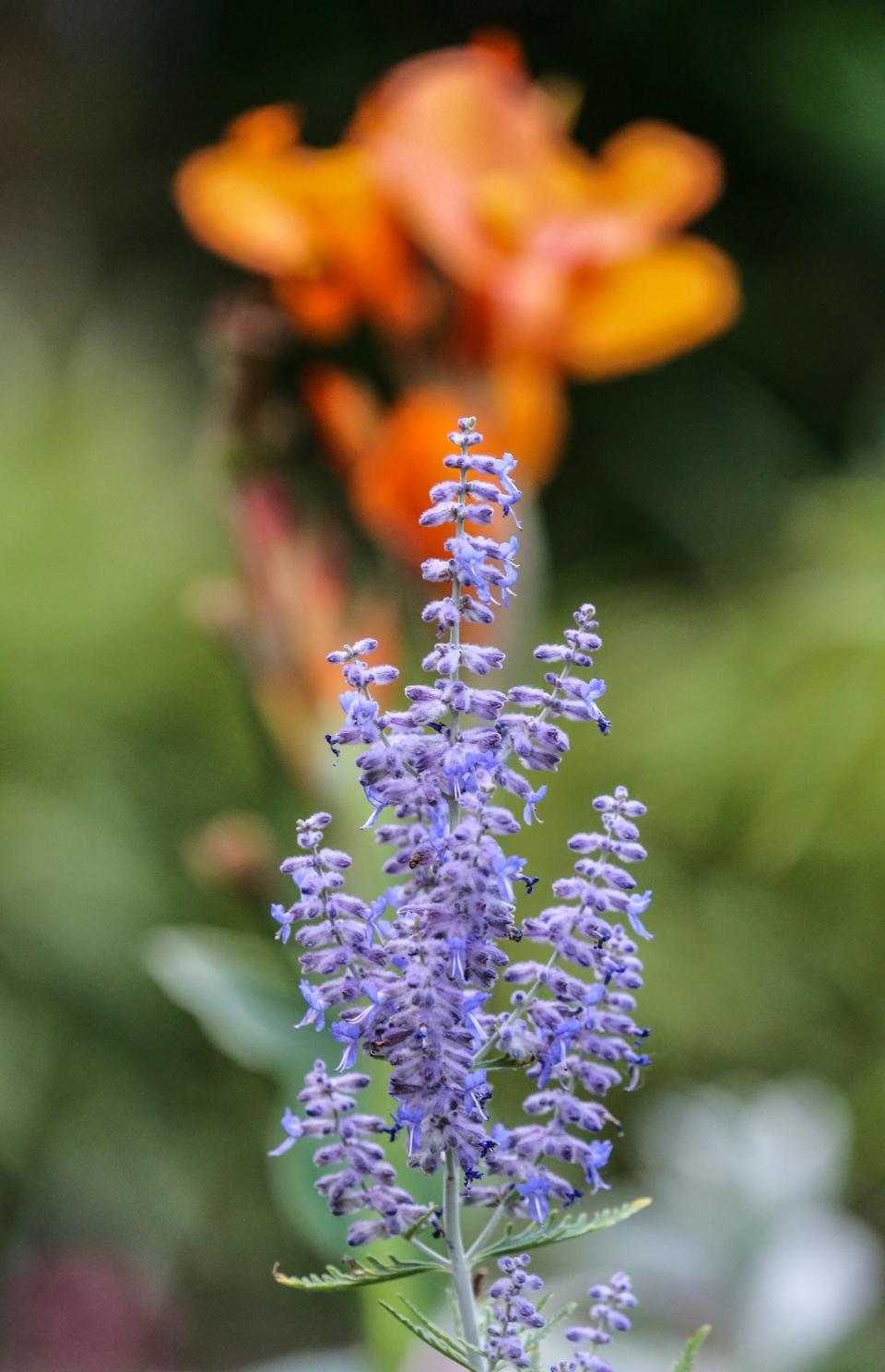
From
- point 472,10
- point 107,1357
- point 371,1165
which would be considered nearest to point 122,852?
point 107,1357

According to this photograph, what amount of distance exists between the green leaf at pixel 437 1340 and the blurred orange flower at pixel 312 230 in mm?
584

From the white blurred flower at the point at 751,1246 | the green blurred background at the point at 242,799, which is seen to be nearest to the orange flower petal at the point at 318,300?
the green blurred background at the point at 242,799

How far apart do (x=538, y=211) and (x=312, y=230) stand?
13 cm

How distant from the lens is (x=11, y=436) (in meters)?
1.32

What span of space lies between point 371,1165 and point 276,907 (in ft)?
0.19

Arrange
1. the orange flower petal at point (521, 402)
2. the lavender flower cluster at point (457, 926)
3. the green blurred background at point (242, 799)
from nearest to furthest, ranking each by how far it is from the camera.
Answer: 1. the lavender flower cluster at point (457, 926)
2. the orange flower petal at point (521, 402)
3. the green blurred background at point (242, 799)

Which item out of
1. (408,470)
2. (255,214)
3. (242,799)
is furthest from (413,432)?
(242,799)

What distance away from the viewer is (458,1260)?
10.7 inches

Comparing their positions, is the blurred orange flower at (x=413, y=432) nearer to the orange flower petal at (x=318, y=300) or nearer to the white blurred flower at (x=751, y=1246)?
the orange flower petal at (x=318, y=300)

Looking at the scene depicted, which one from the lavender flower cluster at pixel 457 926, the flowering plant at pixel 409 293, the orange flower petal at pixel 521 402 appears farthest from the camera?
the orange flower petal at pixel 521 402

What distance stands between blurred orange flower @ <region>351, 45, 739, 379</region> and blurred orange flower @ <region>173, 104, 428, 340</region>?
0.02 meters

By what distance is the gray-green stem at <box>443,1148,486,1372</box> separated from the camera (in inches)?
10.6

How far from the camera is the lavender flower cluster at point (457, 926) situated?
0.83 feet

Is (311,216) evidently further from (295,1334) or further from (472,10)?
(472,10)
